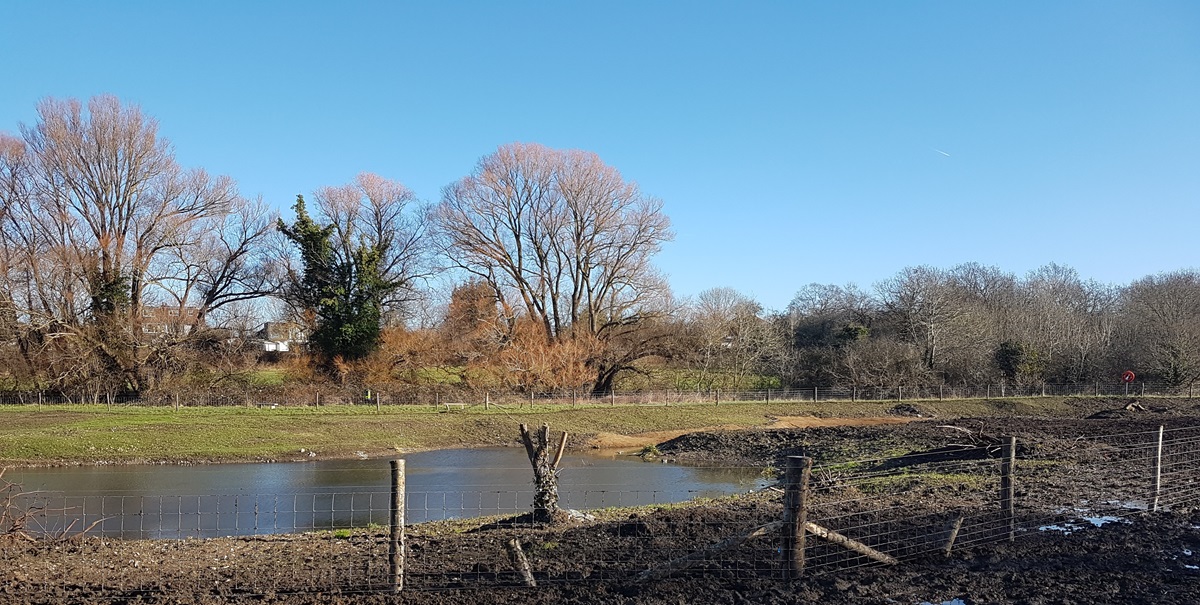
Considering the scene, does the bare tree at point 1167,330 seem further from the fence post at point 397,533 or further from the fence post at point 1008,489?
the fence post at point 397,533

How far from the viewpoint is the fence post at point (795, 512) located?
6840mm

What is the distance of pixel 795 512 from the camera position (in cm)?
688

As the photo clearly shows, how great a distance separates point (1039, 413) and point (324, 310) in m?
39.2

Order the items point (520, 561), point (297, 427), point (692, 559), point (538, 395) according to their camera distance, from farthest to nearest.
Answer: point (538, 395) → point (297, 427) → point (520, 561) → point (692, 559)

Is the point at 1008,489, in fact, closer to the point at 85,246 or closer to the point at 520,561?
the point at 520,561

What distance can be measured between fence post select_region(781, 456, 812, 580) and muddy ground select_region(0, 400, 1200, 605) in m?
0.15

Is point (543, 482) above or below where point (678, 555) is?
above

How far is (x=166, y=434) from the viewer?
87.9ft

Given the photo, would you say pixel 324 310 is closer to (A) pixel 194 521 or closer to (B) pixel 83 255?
(B) pixel 83 255

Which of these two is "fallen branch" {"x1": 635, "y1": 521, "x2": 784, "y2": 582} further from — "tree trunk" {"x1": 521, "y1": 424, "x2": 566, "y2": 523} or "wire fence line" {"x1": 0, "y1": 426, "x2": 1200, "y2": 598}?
"tree trunk" {"x1": 521, "y1": 424, "x2": 566, "y2": 523}

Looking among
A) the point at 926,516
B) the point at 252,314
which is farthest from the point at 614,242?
the point at 926,516

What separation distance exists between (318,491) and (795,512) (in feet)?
49.0

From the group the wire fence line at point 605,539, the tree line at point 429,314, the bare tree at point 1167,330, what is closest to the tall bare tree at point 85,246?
the tree line at point 429,314

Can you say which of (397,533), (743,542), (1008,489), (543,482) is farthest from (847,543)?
(543,482)
